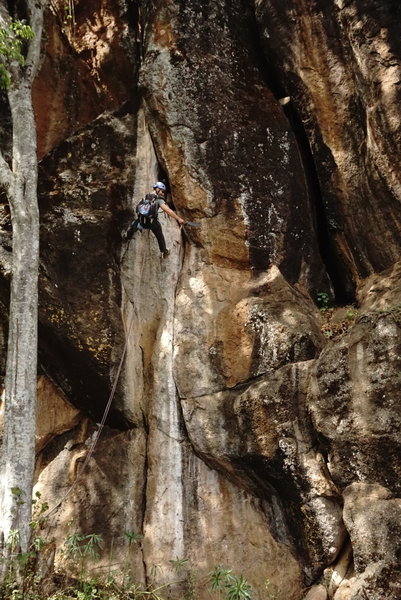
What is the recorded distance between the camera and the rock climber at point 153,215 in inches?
333

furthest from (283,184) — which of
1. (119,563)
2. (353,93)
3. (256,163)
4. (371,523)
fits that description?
(119,563)

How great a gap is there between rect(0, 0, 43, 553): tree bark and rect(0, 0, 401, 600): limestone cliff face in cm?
113

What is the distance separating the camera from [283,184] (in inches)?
359

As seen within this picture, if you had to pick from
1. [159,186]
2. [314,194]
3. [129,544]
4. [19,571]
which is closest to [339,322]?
[314,194]

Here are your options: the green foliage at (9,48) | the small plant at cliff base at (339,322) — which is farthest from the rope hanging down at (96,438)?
the green foliage at (9,48)

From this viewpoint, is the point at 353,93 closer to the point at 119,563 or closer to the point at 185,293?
the point at 185,293

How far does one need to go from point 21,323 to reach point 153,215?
8.99 ft

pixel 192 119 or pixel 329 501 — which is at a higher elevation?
pixel 192 119

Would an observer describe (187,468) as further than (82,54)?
No

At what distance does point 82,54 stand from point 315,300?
6.34 meters

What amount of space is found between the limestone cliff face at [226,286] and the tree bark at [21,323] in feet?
3.71

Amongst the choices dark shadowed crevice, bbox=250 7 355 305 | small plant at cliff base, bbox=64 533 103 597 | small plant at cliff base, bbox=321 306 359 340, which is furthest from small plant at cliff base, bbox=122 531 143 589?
dark shadowed crevice, bbox=250 7 355 305

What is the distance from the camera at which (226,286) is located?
8.52 m

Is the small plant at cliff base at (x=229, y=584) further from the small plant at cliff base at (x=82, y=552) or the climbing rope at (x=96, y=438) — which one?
the climbing rope at (x=96, y=438)
